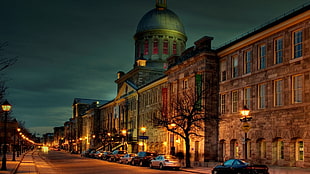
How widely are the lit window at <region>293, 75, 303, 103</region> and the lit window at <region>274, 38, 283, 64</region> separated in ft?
8.48

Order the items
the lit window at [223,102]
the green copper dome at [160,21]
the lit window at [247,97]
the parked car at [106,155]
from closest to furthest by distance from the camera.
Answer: the lit window at [247,97] < the lit window at [223,102] < the parked car at [106,155] < the green copper dome at [160,21]

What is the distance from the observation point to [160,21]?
93.1 m

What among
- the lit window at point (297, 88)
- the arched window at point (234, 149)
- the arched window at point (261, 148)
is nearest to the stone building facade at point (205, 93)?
the arched window at point (234, 149)

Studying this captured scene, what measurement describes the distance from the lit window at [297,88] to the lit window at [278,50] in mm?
2585

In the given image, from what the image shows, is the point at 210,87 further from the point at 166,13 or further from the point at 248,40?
the point at 166,13

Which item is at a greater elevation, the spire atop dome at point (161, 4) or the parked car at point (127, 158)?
the spire atop dome at point (161, 4)

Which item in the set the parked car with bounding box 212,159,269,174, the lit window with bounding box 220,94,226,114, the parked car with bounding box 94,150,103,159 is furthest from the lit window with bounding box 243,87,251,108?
the parked car with bounding box 94,150,103,159

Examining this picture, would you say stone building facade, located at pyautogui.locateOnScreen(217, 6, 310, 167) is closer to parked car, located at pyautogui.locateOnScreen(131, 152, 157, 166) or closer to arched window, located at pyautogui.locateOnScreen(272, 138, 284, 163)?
arched window, located at pyautogui.locateOnScreen(272, 138, 284, 163)

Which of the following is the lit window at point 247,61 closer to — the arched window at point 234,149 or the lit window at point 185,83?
the arched window at point 234,149

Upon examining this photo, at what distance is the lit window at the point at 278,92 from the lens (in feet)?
118

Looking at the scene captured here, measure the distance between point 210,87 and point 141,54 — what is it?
43795 mm

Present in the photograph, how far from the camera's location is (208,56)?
47.3m

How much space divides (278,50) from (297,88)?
4.30 metres

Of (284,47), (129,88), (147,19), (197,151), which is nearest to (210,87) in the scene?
(197,151)
